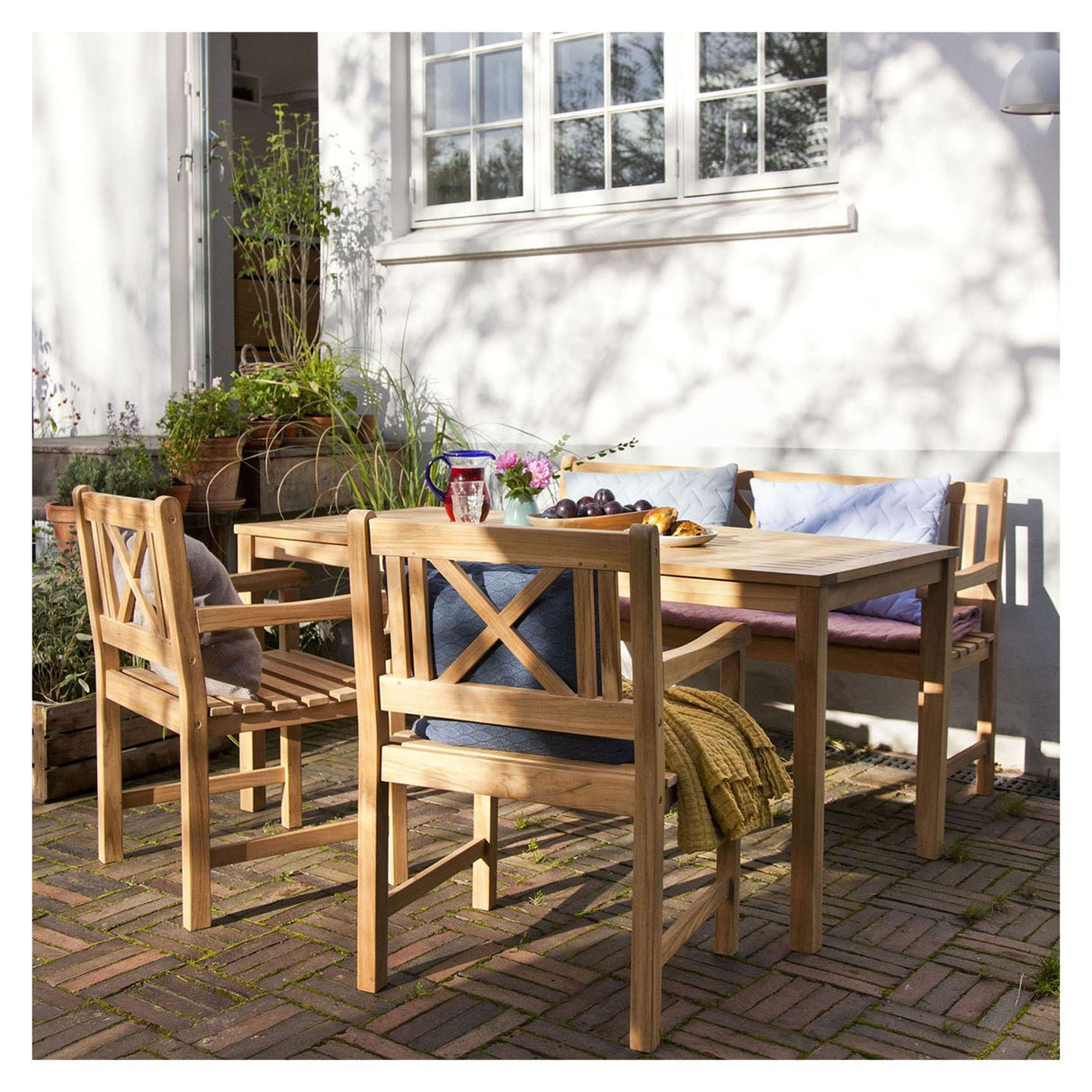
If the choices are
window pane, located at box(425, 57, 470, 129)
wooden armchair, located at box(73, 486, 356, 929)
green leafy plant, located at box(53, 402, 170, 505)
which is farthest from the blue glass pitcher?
window pane, located at box(425, 57, 470, 129)

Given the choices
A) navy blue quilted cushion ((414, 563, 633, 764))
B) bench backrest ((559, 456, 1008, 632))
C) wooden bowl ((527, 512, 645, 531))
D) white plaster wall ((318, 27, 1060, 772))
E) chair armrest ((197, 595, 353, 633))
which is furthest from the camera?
white plaster wall ((318, 27, 1060, 772))

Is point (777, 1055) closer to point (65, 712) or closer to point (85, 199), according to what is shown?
point (65, 712)

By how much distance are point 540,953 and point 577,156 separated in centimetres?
376

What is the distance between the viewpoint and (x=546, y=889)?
3.59 metres

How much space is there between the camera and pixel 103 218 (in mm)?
7762

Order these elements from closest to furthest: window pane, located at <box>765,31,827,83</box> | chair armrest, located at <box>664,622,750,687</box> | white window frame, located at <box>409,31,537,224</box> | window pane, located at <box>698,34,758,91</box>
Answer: chair armrest, located at <box>664,622,750,687</box> → window pane, located at <box>765,31,827,83</box> → window pane, located at <box>698,34,758,91</box> → white window frame, located at <box>409,31,537,224</box>

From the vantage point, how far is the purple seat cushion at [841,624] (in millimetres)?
4082

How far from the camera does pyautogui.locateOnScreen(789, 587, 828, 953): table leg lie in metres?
3.26

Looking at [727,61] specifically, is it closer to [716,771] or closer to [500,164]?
[500,164]

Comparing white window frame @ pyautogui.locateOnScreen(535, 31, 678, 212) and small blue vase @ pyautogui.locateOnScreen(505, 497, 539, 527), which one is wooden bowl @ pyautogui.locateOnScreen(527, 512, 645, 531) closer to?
small blue vase @ pyautogui.locateOnScreen(505, 497, 539, 527)

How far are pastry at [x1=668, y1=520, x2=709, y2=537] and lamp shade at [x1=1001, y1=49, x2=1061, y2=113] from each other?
165cm

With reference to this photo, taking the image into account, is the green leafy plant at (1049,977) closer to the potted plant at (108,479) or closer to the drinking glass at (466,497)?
the drinking glass at (466,497)
